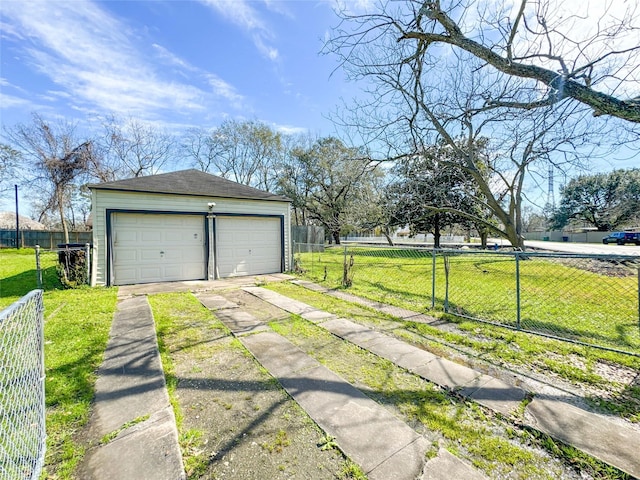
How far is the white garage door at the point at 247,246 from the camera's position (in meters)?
9.10

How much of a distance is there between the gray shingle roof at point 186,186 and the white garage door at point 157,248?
0.75 m

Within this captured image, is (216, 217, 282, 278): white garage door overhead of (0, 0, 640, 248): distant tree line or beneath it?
beneath

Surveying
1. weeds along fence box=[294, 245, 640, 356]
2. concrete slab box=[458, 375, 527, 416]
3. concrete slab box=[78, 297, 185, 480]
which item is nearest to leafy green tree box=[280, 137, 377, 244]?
weeds along fence box=[294, 245, 640, 356]

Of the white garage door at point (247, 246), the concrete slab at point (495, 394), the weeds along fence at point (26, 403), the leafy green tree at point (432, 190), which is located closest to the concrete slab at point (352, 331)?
the concrete slab at point (495, 394)

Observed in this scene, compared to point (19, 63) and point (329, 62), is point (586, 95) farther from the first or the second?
point (19, 63)

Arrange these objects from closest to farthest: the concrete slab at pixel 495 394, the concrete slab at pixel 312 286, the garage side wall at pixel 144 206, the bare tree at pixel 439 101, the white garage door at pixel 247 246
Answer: the concrete slab at pixel 495 394 < the bare tree at pixel 439 101 < the concrete slab at pixel 312 286 < the garage side wall at pixel 144 206 < the white garage door at pixel 247 246

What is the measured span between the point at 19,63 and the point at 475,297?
629 inches

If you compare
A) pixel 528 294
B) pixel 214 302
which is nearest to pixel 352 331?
pixel 214 302

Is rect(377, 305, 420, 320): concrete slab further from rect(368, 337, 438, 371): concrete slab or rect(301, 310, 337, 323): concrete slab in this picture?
rect(368, 337, 438, 371): concrete slab

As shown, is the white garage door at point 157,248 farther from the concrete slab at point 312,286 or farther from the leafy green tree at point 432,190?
the leafy green tree at point 432,190

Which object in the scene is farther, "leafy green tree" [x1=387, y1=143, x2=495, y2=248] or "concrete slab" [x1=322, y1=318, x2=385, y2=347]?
"leafy green tree" [x1=387, y1=143, x2=495, y2=248]

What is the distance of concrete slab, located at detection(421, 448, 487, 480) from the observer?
5.32 feet

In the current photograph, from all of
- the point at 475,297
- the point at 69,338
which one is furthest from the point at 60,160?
the point at 475,297

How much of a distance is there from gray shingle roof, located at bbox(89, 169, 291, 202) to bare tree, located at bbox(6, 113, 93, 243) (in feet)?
37.6
